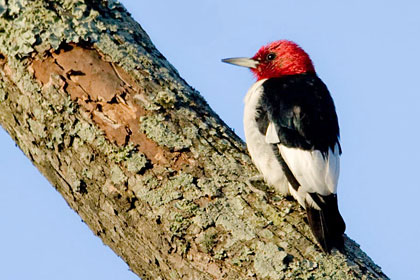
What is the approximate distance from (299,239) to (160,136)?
30.8 inches

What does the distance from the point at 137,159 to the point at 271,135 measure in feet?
3.55

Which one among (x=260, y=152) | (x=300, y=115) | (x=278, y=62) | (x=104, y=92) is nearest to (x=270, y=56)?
(x=278, y=62)

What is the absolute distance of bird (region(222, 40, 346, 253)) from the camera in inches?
119

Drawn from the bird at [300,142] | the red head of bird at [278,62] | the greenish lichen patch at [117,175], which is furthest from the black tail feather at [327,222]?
the red head of bird at [278,62]

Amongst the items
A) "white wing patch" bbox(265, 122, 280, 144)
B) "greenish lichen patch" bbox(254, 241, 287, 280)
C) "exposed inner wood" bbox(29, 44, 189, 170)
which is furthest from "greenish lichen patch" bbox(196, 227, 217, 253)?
"white wing patch" bbox(265, 122, 280, 144)

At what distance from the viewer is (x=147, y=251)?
2.58 m

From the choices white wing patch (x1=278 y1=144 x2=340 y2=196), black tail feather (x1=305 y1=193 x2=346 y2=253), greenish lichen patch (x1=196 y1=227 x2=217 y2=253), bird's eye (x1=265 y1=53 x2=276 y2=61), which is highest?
bird's eye (x1=265 y1=53 x2=276 y2=61)

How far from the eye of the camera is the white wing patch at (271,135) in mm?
3451

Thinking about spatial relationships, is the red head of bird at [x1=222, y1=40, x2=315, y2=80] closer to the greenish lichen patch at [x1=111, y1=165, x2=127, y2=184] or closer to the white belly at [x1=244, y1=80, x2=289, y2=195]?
the white belly at [x1=244, y1=80, x2=289, y2=195]

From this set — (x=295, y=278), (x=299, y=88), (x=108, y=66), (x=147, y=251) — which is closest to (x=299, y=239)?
(x=295, y=278)

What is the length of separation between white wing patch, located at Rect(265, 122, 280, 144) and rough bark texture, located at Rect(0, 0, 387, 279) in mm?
410

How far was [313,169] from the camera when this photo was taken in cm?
326

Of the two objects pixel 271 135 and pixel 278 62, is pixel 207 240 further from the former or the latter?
pixel 278 62

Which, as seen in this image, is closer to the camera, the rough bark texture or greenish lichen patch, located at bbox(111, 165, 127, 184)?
the rough bark texture
